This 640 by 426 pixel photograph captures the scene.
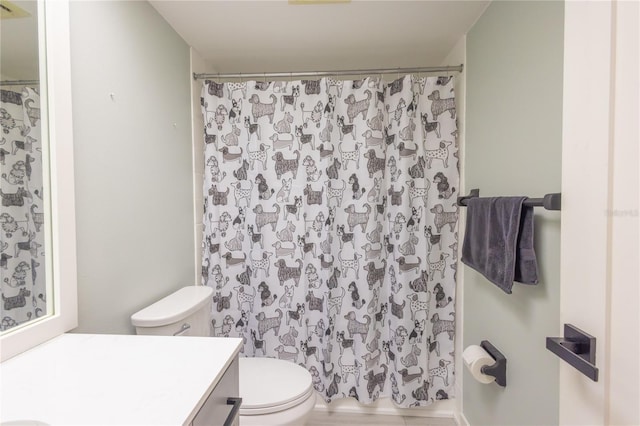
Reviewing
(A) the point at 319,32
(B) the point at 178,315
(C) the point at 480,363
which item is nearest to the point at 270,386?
(B) the point at 178,315

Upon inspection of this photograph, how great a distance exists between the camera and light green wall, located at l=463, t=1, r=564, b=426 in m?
0.92

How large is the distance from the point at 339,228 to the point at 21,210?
1.34 m

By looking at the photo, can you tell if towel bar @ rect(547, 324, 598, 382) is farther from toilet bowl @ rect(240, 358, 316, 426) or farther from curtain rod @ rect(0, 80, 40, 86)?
curtain rod @ rect(0, 80, 40, 86)

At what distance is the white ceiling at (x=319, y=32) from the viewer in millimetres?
1391

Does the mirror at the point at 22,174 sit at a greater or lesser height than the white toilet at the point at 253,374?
greater

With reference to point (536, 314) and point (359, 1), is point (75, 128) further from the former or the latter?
point (536, 314)

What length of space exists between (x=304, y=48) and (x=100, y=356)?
5.87ft

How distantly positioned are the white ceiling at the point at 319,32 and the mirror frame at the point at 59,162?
25.3 inches

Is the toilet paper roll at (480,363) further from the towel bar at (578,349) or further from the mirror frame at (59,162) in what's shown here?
the mirror frame at (59,162)

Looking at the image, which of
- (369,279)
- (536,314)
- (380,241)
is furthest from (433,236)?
(536,314)

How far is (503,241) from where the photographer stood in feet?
3.61

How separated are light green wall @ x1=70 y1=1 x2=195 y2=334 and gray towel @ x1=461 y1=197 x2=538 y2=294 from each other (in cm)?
148

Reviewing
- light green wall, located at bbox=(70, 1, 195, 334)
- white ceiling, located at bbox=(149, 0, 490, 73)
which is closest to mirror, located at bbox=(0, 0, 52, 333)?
light green wall, located at bbox=(70, 1, 195, 334)

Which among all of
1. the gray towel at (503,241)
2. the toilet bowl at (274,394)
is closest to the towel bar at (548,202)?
the gray towel at (503,241)
